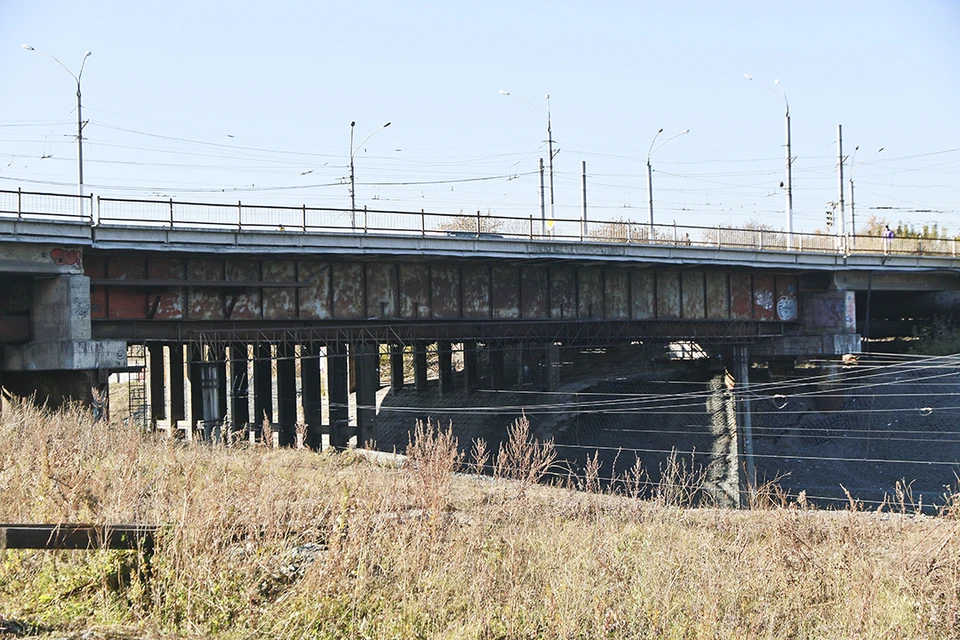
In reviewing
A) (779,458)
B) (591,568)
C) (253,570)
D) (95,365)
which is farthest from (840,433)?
(253,570)

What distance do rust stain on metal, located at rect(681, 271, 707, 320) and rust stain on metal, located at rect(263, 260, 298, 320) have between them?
48.9ft

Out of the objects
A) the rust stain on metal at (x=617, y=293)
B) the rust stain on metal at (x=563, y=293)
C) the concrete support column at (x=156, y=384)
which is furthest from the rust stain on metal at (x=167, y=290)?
the rust stain on metal at (x=617, y=293)

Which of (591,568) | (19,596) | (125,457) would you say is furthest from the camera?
(125,457)

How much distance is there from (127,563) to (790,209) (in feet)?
123

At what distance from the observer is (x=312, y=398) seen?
3095 cm

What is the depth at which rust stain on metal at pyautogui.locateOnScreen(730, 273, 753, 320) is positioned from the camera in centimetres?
3544

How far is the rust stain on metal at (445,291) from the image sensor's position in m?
29.6

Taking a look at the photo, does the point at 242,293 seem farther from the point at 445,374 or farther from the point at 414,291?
the point at 445,374

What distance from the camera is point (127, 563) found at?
25.3 ft

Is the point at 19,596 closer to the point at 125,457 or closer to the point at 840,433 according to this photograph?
the point at 125,457

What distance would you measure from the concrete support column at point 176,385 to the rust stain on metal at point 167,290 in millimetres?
5953

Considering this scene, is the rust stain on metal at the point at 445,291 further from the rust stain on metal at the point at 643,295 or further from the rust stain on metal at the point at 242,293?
the rust stain on metal at the point at 643,295

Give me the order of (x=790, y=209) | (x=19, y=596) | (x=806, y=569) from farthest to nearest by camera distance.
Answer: (x=790, y=209) → (x=806, y=569) → (x=19, y=596)

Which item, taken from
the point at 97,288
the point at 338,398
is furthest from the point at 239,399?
the point at 97,288
